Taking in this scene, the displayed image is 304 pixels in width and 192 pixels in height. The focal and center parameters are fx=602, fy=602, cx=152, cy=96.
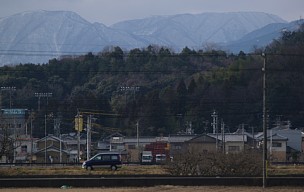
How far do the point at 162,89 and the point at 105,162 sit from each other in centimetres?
2222

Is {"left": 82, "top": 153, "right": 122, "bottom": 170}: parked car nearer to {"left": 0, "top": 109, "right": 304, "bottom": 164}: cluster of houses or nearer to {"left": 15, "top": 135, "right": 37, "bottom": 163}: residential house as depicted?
{"left": 0, "top": 109, "right": 304, "bottom": 164}: cluster of houses

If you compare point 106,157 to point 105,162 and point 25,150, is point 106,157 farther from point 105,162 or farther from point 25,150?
point 25,150

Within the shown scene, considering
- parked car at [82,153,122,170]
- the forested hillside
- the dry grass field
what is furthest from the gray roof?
parked car at [82,153,122,170]

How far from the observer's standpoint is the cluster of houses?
5572 cm

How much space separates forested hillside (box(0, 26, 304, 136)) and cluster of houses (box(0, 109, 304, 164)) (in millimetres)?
1605

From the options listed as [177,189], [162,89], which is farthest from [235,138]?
[177,189]

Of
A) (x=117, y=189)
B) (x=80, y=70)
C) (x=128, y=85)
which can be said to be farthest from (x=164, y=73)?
(x=117, y=189)

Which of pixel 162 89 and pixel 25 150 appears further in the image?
pixel 162 89

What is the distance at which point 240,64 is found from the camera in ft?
194

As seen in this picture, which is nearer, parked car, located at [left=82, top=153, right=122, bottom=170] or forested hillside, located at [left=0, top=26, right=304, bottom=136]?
parked car, located at [left=82, top=153, right=122, bottom=170]

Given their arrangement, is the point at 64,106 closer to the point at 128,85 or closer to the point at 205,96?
the point at 128,85

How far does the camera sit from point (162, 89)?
60094 mm

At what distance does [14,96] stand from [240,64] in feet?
74.1

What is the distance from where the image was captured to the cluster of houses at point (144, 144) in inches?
2194
